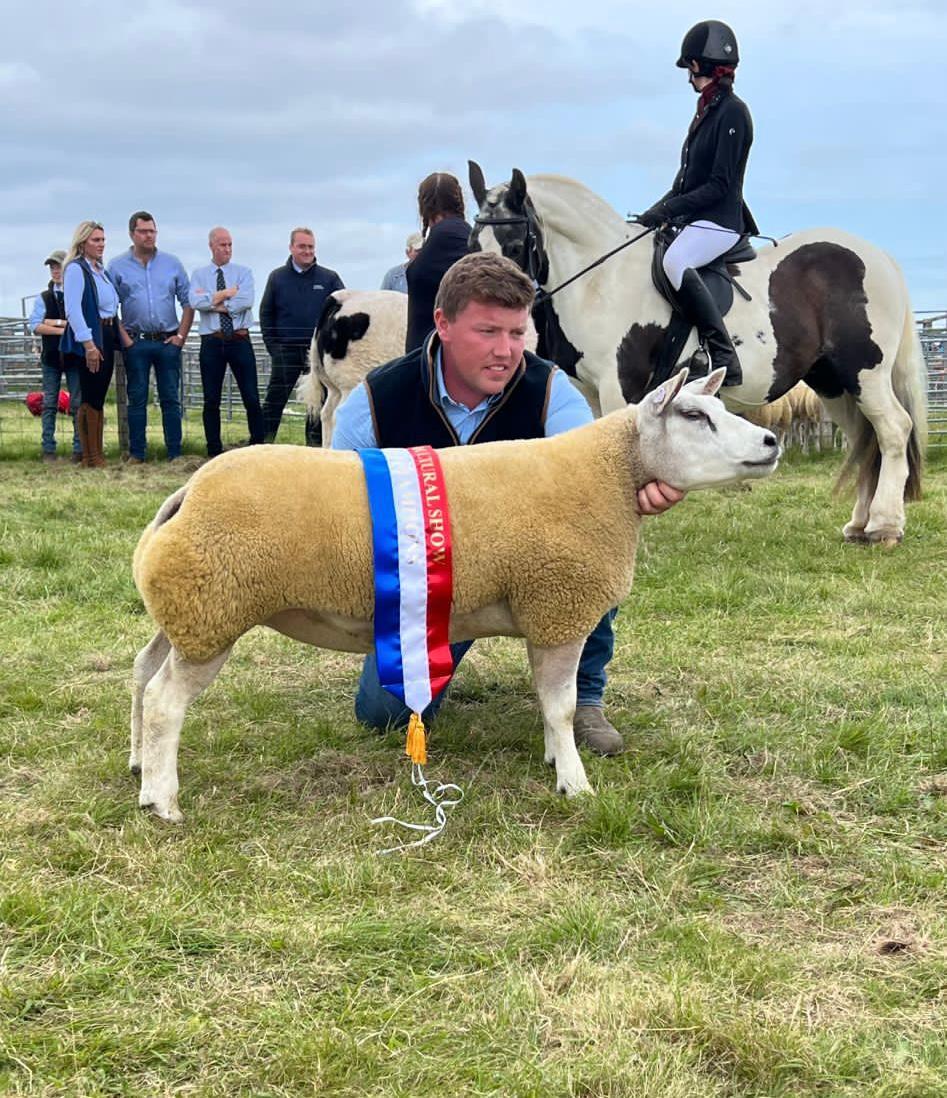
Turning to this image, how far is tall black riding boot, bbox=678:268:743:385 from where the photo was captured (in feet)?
23.0

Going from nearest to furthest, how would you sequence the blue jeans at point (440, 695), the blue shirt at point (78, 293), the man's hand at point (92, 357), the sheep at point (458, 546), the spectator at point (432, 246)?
the sheep at point (458, 546) < the blue jeans at point (440, 695) < the spectator at point (432, 246) < the blue shirt at point (78, 293) < the man's hand at point (92, 357)

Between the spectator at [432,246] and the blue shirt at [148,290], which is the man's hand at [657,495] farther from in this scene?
the blue shirt at [148,290]

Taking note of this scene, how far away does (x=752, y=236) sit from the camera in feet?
25.1

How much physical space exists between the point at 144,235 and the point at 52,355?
5.31 feet

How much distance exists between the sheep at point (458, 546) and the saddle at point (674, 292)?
388 cm

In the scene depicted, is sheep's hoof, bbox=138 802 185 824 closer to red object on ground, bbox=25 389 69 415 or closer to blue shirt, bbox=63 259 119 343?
blue shirt, bbox=63 259 119 343

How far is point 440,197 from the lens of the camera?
727 cm

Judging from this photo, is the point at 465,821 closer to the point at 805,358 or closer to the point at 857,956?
the point at 857,956

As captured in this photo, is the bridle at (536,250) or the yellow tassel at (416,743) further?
the bridle at (536,250)

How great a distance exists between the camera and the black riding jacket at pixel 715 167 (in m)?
7.00

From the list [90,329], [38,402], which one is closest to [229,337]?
[90,329]

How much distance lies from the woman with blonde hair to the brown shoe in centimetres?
847

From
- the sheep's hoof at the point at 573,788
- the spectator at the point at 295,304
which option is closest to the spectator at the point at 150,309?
the spectator at the point at 295,304

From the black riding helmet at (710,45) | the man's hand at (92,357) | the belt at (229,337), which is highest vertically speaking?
the black riding helmet at (710,45)
